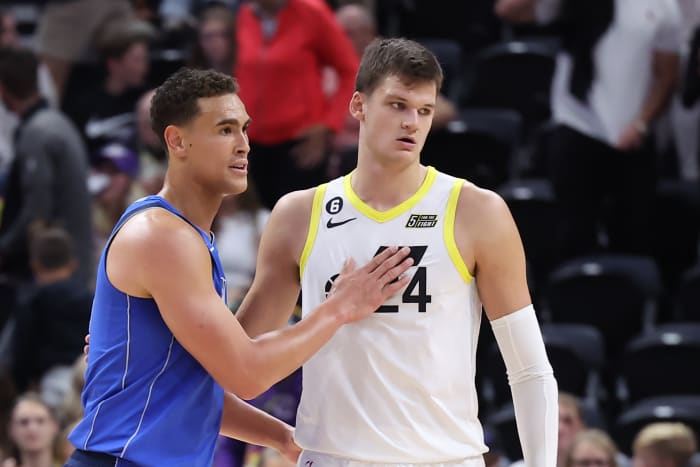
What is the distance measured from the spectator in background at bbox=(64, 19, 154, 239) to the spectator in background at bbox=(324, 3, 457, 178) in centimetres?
151

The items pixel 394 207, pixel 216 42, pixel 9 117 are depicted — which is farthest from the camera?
pixel 9 117

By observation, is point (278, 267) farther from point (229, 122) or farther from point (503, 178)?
point (503, 178)

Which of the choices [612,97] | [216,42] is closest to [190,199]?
[612,97]

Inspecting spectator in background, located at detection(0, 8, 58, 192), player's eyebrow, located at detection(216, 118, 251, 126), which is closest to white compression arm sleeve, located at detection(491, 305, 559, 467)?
player's eyebrow, located at detection(216, 118, 251, 126)

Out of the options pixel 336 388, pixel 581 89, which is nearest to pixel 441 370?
pixel 336 388

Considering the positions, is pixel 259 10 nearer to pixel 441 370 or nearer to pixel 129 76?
pixel 129 76

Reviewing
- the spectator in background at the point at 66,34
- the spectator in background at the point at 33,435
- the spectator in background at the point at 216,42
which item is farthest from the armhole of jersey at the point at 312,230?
the spectator in background at the point at 66,34

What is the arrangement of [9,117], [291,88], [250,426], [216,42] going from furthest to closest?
1. [9,117]
2. [216,42]
3. [291,88]
4. [250,426]

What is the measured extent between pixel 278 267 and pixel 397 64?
75 centimetres

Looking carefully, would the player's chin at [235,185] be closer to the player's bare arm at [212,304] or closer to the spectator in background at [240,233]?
the player's bare arm at [212,304]

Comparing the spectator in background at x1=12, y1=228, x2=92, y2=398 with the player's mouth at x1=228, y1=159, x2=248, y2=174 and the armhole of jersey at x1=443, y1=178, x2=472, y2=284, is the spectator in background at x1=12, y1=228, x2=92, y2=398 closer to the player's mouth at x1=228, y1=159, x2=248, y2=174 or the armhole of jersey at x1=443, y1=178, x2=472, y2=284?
the player's mouth at x1=228, y1=159, x2=248, y2=174

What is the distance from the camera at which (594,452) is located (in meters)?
6.86

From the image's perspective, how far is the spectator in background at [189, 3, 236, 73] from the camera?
31.8 ft

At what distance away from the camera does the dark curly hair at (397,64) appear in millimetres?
4359
